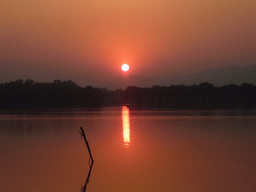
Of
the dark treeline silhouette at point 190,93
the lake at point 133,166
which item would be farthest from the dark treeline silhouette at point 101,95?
the lake at point 133,166

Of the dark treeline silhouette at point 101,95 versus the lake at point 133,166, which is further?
the dark treeline silhouette at point 101,95

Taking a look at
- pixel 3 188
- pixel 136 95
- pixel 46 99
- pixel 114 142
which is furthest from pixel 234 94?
pixel 3 188

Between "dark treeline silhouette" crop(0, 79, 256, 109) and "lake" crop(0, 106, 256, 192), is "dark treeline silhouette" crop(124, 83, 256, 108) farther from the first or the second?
"lake" crop(0, 106, 256, 192)

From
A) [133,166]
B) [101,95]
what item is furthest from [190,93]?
[133,166]

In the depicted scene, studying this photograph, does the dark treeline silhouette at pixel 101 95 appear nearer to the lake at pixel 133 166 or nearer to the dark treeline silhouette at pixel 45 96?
the dark treeline silhouette at pixel 45 96

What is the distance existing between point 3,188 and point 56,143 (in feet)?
36.6

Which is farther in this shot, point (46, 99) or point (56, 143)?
point (46, 99)

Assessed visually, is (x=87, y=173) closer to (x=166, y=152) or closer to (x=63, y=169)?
(x=63, y=169)

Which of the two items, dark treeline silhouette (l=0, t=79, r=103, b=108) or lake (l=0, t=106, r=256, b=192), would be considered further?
dark treeline silhouette (l=0, t=79, r=103, b=108)

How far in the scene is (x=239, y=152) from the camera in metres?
18.2

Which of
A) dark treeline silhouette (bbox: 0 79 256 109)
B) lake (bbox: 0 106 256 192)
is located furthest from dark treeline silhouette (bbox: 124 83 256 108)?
lake (bbox: 0 106 256 192)

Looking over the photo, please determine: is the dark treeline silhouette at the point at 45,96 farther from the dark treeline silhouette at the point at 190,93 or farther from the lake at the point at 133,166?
the lake at the point at 133,166

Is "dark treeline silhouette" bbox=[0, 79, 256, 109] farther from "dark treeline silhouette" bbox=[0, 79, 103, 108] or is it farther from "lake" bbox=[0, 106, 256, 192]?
"lake" bbox=[0, 106, 256, 192]

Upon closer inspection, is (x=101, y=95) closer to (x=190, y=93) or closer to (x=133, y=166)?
(x=190, y=93)
